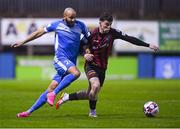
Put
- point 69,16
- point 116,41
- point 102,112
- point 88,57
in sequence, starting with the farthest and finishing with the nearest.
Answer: point 116,41, point 102,112, point 88,57, point 69,16

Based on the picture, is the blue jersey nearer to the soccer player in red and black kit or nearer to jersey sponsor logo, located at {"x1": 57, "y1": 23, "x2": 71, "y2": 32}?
jersey sponsor logo, located at {"x1": 57, "y1": 23, "x2": 71, "y2": 32}

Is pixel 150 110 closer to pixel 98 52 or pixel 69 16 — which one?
pixel 98 52

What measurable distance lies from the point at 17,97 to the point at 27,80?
12.4 metres

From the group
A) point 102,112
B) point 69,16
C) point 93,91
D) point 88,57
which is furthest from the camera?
point 102,112

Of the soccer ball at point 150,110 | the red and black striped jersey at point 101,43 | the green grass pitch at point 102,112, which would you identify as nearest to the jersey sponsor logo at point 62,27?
the red and black striped jersey at point 101,43

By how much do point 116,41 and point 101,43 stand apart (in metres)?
22.0

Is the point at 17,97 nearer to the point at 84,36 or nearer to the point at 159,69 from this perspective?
the point at 84,36

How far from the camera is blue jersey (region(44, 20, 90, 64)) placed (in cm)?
1587

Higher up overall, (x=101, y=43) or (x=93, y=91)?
(x=101, y=43)

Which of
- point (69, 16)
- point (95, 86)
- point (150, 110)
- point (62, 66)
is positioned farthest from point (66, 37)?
point (150, 110)

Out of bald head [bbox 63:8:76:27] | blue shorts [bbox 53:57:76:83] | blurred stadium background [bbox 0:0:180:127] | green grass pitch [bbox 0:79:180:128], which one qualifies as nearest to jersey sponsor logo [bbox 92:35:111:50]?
blue shorts [bbox 53:57:76:83]

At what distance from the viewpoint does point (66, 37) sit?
15898 millimetres

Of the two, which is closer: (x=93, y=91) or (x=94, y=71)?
(x=93, y=91)

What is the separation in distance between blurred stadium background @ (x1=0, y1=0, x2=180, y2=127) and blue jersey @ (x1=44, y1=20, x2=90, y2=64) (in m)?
19.6
